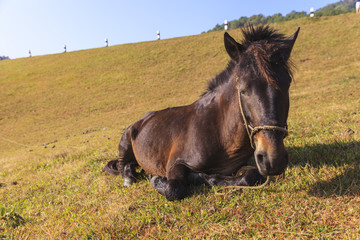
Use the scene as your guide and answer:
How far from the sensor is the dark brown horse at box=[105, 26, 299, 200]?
8.83 feet

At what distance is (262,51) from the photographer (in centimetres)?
289

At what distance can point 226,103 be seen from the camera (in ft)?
11.4

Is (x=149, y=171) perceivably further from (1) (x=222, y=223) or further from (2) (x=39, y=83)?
(2) (x=39, y=83)

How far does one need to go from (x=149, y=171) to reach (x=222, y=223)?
1.96m

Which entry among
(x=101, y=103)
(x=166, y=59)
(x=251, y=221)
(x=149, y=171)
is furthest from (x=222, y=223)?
(x=166, y=59)

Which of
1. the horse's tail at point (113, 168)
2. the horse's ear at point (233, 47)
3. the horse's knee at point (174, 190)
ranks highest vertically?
the horse's ear at point (233, 47)

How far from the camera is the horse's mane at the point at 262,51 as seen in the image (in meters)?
2.77

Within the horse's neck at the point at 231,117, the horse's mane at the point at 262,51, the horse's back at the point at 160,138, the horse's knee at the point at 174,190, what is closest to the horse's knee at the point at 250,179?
the horse's neck at the point at 231,117

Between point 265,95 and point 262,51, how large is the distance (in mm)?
543

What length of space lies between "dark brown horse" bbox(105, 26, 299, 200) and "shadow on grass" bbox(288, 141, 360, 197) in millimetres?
795

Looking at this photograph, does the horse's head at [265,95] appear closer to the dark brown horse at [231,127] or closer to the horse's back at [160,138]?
the dark brown horse at [231,127]

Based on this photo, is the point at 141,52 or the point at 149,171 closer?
the point at 149,171

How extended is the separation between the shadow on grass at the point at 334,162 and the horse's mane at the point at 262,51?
4.76 feet

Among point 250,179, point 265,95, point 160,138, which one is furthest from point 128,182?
point 265,95
